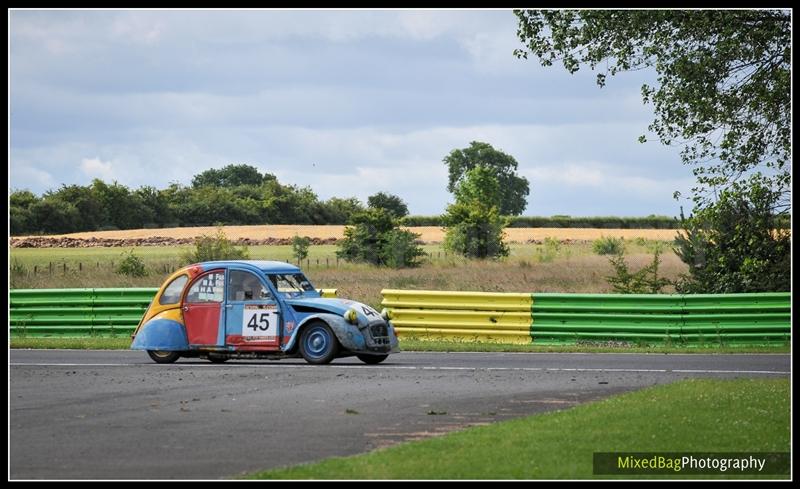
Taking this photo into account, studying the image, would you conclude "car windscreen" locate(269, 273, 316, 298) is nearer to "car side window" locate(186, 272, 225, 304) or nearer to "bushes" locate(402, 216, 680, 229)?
"car side window" locate(186, 272, 225, 304)

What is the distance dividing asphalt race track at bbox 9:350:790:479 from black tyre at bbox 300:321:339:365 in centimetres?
23

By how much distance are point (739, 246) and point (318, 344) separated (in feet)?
41.7

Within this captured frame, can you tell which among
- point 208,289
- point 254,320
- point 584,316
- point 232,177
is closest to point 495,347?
point 584,316

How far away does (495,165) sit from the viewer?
141 meters

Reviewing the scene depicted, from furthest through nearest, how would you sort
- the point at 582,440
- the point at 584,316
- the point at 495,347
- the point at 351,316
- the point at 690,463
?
the point at 584,316 → the point at 495,347 → the point at 351,316 → the point at 582,440 → the point at 690,463

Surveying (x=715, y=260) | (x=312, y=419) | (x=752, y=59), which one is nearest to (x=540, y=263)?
A: (x=715, y=260)

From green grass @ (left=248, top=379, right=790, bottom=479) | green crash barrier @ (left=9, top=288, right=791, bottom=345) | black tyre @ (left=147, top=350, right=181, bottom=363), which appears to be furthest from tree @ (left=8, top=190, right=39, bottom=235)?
green grass @ (left=248, top=379, right=790, bottom=479)

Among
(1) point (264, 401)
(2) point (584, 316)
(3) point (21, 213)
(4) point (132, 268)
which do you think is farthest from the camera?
(3) point (21, 213)

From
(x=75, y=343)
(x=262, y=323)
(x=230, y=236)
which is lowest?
(x=75, y=343)

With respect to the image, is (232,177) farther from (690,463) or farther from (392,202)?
(690,463)

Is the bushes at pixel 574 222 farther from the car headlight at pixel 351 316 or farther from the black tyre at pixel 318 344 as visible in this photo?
the car headlight at pixel 351 316

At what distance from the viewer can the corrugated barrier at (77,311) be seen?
86.6 feet

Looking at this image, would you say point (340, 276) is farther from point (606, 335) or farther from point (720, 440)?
point (720, 440)
